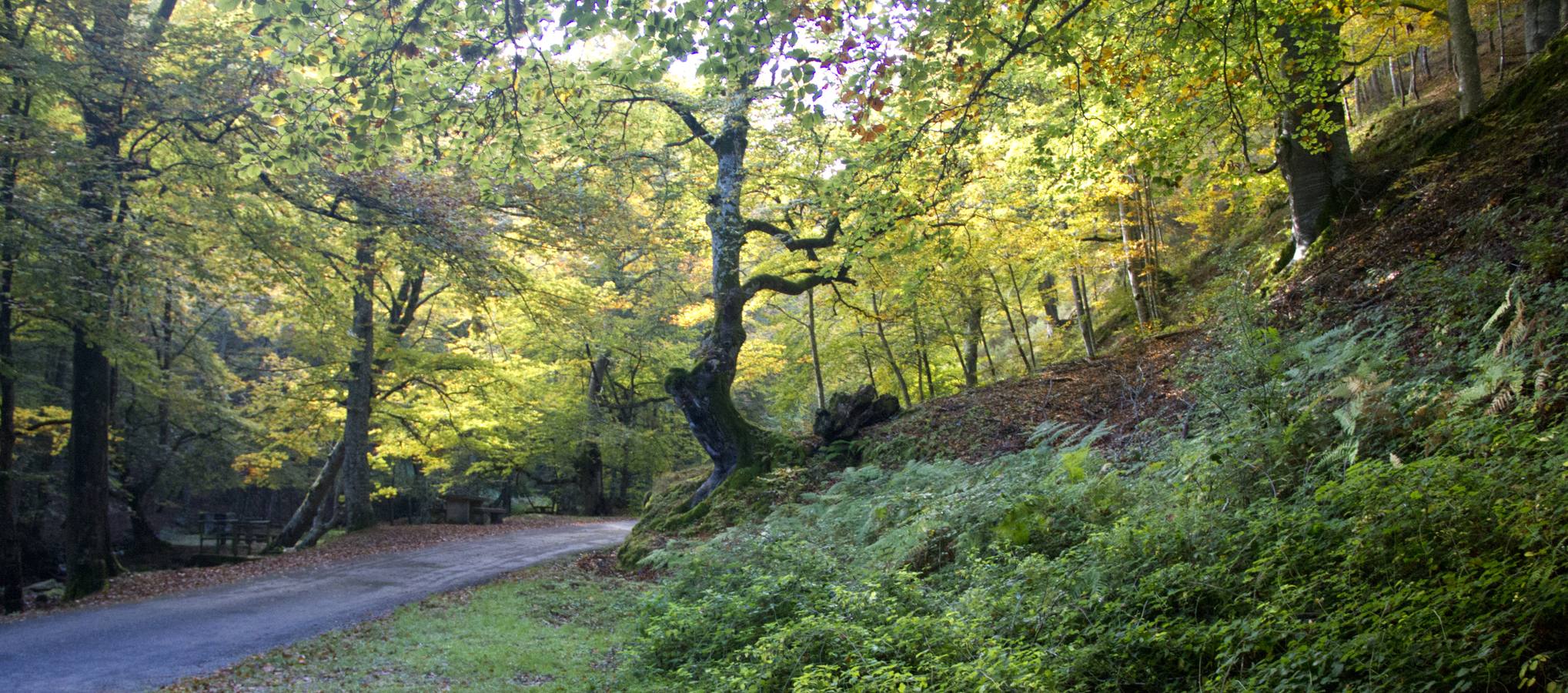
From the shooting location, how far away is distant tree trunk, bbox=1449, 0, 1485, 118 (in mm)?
9414

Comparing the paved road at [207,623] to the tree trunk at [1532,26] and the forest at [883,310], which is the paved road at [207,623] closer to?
the forest at [883,310]

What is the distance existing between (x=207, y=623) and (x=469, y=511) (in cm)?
1532

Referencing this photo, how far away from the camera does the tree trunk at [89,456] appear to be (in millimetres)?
10945

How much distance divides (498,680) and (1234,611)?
16.8 feet

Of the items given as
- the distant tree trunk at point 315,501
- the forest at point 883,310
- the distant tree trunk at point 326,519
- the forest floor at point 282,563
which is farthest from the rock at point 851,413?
the distant tree trunk at point 315,501

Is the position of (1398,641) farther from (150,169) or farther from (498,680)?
(150,169)

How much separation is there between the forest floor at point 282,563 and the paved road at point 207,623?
53 cm

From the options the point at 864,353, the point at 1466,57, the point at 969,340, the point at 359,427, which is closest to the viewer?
the point at 1466,57

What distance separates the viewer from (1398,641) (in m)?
2.72

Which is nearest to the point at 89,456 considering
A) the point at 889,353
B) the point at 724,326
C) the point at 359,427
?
the point at 359,427

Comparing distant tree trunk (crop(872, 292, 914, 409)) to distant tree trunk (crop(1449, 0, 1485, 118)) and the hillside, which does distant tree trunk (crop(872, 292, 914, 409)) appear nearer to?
the hillside

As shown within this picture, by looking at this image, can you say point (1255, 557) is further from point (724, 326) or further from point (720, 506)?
point (724, 326)

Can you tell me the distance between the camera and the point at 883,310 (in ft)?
59.5

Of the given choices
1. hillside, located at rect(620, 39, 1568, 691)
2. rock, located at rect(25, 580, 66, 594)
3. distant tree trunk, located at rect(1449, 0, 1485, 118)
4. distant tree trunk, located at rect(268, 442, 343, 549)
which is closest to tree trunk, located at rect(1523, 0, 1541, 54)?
distant tree trunk, located at rect(1449, 0, 1485, 118)
